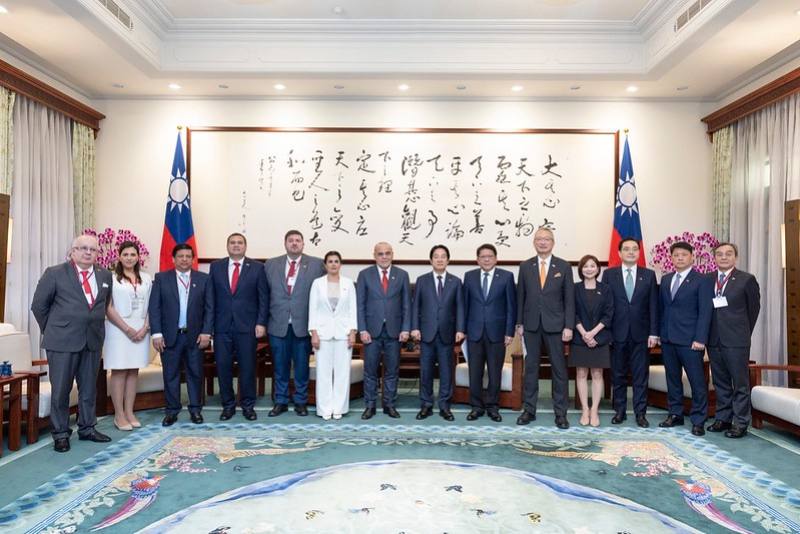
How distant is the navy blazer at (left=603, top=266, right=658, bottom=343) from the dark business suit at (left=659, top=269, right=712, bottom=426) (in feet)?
0.34

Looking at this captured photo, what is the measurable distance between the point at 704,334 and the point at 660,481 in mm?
1542

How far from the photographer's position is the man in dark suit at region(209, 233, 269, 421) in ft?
15.6

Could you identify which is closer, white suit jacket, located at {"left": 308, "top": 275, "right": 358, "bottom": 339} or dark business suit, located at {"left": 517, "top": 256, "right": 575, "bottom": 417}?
dark business suit, located at {"left": 517, "top": 256, "right": 575, "bottom": 417}

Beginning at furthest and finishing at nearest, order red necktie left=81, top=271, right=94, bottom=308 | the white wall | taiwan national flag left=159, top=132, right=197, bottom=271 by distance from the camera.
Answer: the white wall < taiwan national flag left=159, top=132, right=197, bottom=271 < red necktie left=81, top=271, right=94, bottom=308

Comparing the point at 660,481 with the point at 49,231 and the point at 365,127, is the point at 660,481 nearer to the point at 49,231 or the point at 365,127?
the point at 365,127

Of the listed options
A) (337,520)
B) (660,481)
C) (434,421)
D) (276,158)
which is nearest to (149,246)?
(276,158)

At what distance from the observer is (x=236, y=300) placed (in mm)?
4758

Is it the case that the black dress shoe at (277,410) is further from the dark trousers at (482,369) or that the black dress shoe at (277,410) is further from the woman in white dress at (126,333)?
the dark trousers at (482,369)

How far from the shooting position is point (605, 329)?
465cm

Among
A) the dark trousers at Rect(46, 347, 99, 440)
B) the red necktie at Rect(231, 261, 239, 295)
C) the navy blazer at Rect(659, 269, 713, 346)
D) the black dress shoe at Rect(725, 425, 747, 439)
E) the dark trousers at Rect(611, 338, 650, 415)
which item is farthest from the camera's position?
the red necktie at Rect(231, 261, 239, 295)

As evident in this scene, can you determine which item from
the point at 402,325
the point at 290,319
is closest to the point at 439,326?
the point at 402,325

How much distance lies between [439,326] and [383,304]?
52cm

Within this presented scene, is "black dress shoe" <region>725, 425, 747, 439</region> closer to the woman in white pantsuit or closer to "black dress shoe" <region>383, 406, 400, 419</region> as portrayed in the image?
"black dress shoe" <region>383, 406, 400, 419</region>

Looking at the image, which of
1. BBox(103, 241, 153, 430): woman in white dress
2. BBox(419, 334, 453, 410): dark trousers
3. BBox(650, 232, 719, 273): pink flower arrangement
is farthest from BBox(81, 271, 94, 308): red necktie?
BBox(650, 232, 719, 273): pink flower arrangement
